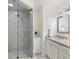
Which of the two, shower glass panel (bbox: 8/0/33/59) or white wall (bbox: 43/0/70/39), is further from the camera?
white wall (bbox: 43/0/70/39)

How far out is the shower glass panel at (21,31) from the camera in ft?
10.8

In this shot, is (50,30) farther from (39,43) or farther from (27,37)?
(27,37)

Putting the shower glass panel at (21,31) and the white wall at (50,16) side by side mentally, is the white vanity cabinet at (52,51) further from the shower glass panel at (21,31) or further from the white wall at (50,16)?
the white wall at (50,16)

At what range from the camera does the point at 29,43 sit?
13.1ft

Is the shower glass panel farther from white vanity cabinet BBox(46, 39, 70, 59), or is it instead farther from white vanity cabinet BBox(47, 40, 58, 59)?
white vanity cabinet BBox(46, 39, 70, 59)

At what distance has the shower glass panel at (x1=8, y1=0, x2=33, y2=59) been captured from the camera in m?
3.30

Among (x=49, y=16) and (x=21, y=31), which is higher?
(x=49, y=16)

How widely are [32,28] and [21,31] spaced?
523 mm

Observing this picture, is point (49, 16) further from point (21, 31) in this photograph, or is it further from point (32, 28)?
point (21, 31)

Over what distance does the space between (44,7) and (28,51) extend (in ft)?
6.54

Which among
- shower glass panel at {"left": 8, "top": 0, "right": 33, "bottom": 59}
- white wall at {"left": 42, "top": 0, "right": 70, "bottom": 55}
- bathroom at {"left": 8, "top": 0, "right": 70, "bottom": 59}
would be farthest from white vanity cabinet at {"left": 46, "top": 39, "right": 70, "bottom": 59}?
white wall at {"left": 42, "top": 0, "right": 70, "bottom": 55}

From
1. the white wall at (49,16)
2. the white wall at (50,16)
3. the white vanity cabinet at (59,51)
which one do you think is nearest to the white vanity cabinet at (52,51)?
the white vanity cabinet at (59,51)

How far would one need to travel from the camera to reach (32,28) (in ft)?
13.2

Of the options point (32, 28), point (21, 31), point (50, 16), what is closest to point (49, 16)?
point (50, 16)
